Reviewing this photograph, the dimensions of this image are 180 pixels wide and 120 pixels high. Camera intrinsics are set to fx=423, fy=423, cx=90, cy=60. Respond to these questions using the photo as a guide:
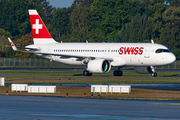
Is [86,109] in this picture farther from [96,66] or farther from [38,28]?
[38,28]

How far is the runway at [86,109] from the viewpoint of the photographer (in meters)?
21.5

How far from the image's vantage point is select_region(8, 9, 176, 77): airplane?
55.8 metres

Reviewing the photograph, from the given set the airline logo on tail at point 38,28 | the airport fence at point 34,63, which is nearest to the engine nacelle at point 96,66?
the airline logo on tail at point 38,28

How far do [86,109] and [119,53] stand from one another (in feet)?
111

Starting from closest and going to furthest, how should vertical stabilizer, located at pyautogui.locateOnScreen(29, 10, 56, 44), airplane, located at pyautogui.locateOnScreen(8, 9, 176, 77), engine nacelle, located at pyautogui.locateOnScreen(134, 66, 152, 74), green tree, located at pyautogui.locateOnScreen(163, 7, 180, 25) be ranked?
1. airplane, located at pyautogui.locateOnScreen(8, 9, 176, 77)
2. engine nacelle, located at pyautogui.locateOnScreen(134, 66, 152, 74)
3. vertical stabilizer, located at pyautogui.locateOnScreen(29, 10, 56, 44)
4. green tree, located at pyautogui.locateOnScreen(163, 7, 180, 25)

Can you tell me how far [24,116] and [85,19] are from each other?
466ft

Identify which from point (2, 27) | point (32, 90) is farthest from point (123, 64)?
point (2, 27)

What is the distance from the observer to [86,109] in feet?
79.9

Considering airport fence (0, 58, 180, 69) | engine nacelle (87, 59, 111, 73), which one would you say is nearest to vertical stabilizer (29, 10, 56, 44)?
engine nacelle (87, 59, 111, 73)

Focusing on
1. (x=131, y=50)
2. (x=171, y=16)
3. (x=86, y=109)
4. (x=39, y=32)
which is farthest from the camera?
(x=171, y=16)

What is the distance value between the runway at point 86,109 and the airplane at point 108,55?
27001 mm

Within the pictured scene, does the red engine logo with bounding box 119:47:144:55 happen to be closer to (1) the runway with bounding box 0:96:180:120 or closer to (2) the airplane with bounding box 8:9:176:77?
(2) the airplane with bounding box 8:9:176:77

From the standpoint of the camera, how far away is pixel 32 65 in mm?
90312

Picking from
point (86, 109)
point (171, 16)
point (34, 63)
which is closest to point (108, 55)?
point (86, 109)
